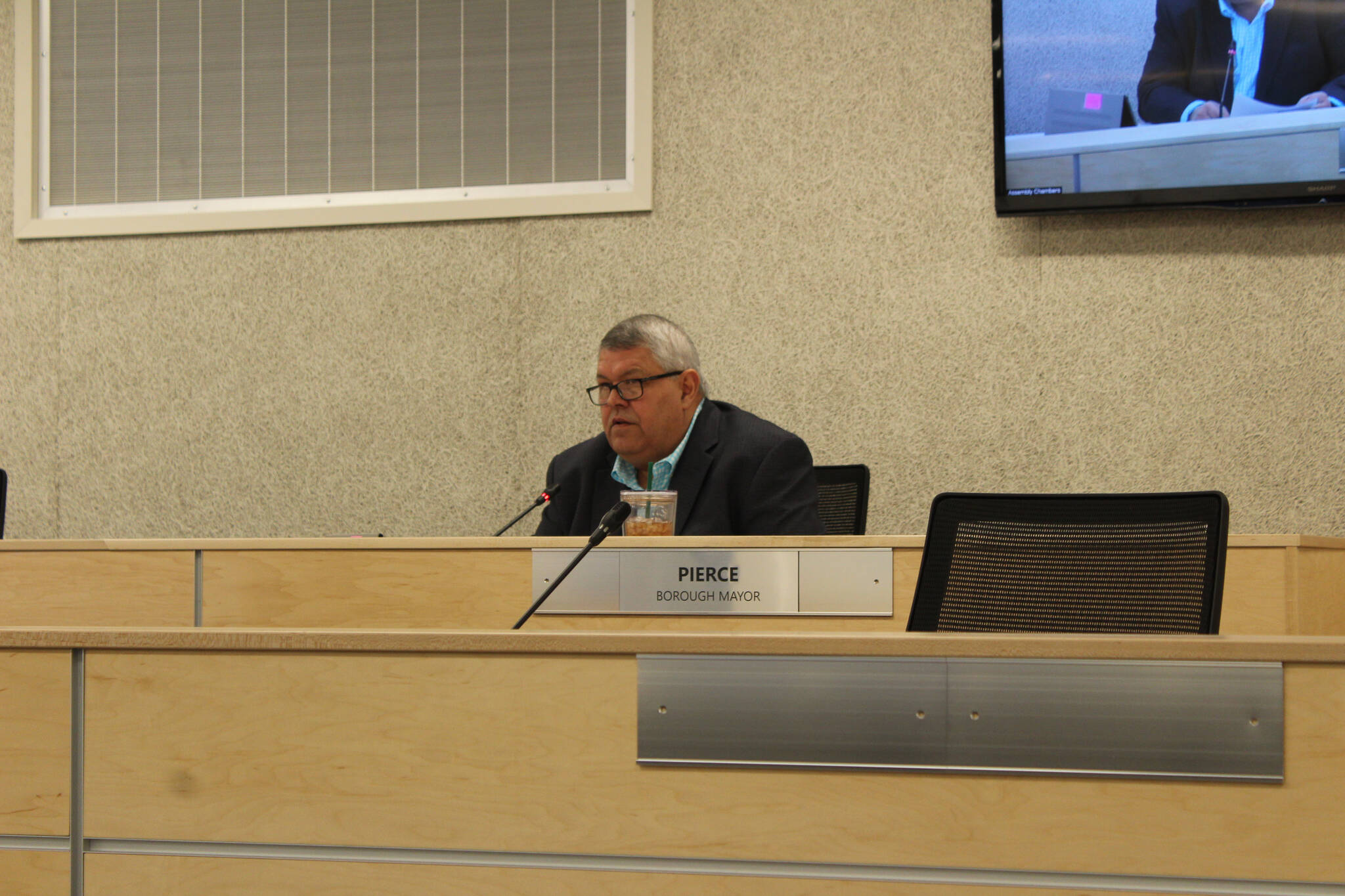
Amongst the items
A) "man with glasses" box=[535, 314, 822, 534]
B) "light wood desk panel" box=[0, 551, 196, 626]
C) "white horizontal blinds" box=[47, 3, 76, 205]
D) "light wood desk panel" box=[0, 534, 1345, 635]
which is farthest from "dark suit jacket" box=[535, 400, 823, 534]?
"white horizontal blinds" box=[47, 3, 76, 205]

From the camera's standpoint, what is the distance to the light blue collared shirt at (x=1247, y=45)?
300 cm

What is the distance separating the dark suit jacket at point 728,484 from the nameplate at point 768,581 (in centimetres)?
34

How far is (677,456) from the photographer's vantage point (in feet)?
7.75

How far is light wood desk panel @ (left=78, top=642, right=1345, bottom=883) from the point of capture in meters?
0.74

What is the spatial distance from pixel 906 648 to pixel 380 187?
3.14 metres

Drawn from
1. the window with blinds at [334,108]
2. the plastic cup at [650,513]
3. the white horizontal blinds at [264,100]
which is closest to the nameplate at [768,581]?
the plastic cup at [650,513]

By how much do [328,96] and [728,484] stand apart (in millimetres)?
2170

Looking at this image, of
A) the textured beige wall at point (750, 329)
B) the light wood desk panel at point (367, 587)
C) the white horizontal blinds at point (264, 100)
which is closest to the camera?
the light wood desk panel at point (367, 587)

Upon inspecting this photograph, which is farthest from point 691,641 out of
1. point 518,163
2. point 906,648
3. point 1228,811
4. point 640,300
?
Result: point 518,163

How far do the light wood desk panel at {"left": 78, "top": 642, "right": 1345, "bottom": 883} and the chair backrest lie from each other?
164 cm

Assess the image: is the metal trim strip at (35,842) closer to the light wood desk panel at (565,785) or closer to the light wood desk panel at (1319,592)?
the light wood desk panel at (565,785)

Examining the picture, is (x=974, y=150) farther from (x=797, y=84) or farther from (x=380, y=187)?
(x=380, y=187)

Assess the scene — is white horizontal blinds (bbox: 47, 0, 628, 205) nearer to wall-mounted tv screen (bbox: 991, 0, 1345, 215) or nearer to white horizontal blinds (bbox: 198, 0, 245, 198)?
white horizontal blinds (bbox: 198, 0, 245, 198)

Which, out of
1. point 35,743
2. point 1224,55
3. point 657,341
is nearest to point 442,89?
point 657,341
